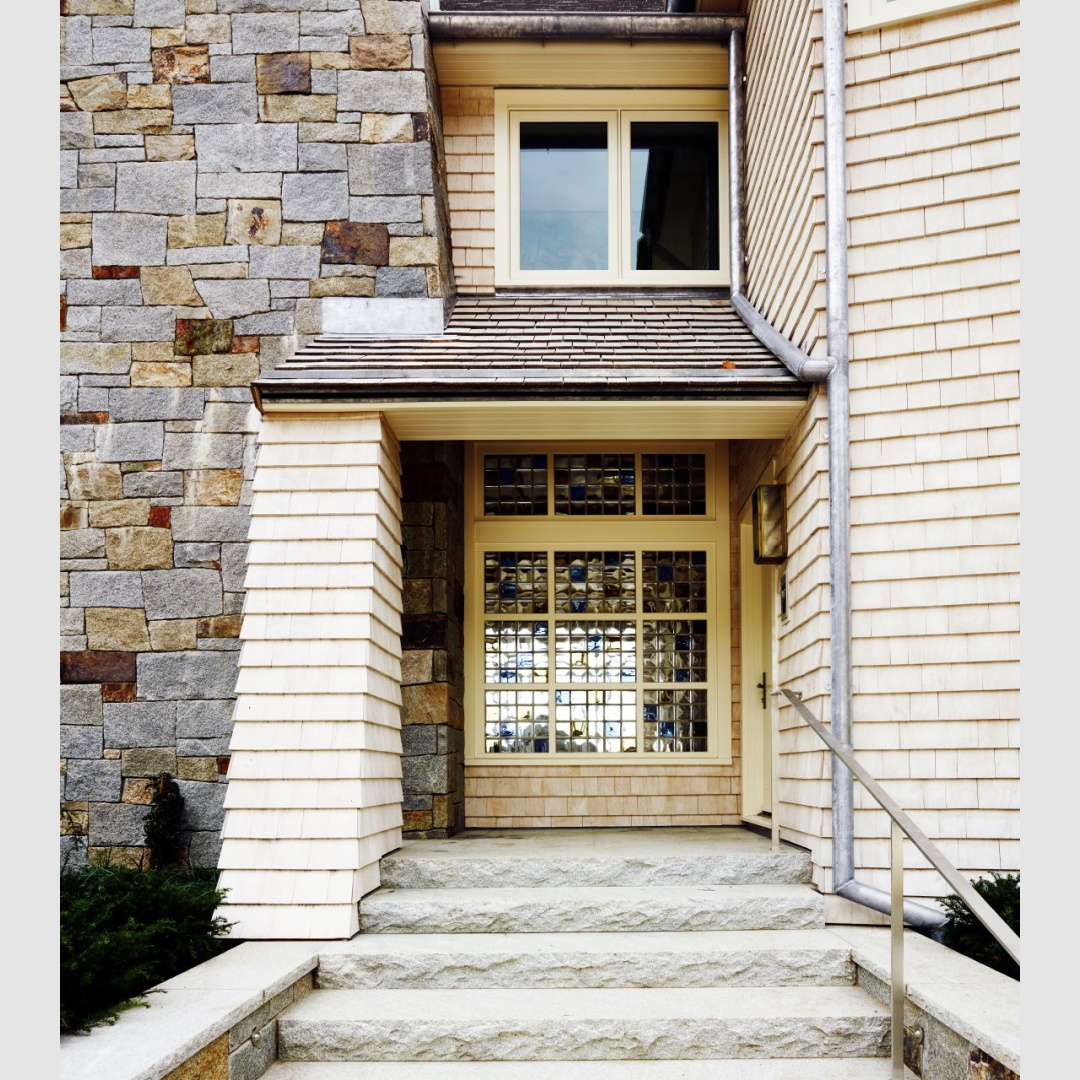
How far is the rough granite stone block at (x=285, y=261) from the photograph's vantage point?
597 cm

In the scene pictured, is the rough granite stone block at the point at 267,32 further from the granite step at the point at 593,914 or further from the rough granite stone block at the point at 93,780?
the granite step at the point at 593,914

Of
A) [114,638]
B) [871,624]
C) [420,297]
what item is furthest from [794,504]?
[114,638]

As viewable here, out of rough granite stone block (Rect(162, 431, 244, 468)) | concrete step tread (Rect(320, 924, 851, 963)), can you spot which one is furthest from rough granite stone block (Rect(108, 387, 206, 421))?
concrete step tread (Rect(320, 924, 851, 963))

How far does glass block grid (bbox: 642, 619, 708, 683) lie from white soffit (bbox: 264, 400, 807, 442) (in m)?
1.81

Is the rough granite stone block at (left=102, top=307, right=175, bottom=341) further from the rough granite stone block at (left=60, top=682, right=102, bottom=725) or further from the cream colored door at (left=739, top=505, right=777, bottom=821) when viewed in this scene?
the cream colored door at (left=739, top=505, right=777, bottom=821)

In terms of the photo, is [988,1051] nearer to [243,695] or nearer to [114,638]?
[243,695]

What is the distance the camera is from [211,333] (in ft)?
19.7

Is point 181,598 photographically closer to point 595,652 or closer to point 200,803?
point 200,803

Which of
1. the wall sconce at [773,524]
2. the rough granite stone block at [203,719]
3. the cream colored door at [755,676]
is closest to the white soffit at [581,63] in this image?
the cream colored door at [755,676]

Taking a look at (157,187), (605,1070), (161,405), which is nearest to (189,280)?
→ (157,187)

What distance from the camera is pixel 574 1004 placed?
390 cm

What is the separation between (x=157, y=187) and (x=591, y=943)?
4759 mm

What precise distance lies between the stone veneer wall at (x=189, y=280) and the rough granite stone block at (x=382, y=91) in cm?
1

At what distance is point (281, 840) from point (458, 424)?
85.3 inches
